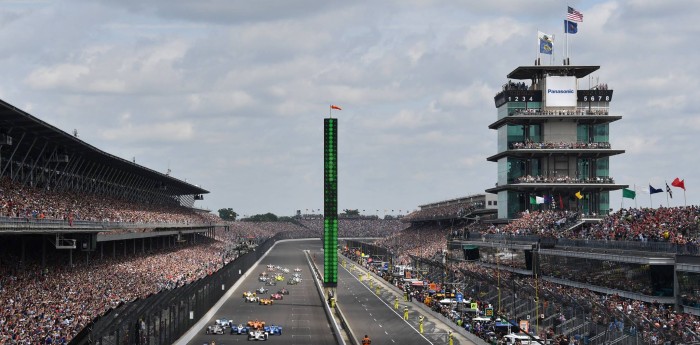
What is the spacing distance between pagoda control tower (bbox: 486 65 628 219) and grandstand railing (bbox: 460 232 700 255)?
12.5 m

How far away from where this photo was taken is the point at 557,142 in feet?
443

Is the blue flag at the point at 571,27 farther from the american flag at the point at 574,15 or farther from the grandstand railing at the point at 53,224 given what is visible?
the grandstand railing at the point at 53,224

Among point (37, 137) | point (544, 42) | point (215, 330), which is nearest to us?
point (215, 330)

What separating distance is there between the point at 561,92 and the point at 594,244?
5900cm

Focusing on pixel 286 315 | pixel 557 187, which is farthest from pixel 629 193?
pixel 557 187

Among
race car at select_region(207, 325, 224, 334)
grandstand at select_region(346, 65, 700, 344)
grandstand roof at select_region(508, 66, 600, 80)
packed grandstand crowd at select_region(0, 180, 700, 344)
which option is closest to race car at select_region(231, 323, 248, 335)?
race car at select_region(207, 325, 224, 334)

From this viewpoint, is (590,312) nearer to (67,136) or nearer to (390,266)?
(67,136)

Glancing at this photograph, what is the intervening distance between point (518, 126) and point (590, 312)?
7699 centimetres

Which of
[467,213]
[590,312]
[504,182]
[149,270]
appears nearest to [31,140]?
[149,270]

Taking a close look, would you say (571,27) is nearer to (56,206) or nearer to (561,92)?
(561,92)

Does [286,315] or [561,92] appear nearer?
[286,315]

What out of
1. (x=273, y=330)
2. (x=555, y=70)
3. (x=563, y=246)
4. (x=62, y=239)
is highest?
(x=555, y=70)

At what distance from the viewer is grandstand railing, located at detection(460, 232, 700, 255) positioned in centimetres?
6397

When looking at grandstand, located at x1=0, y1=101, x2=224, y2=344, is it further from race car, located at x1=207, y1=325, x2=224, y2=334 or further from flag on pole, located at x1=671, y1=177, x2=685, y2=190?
flag on pole, located at x1=671, y1=177, x2=685, y2=190
